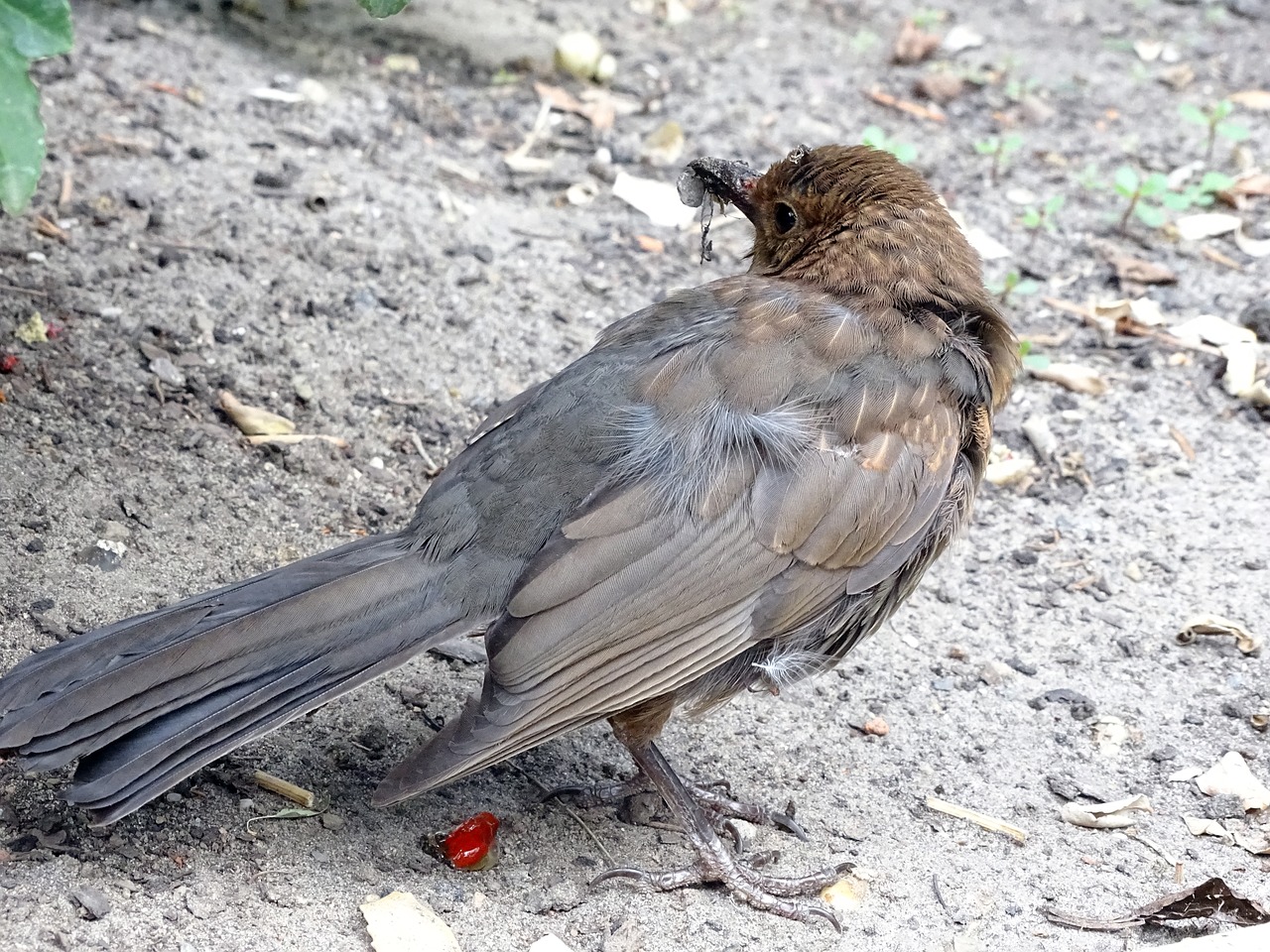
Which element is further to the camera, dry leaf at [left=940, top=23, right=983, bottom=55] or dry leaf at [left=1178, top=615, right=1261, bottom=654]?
dry leaf at [left=940, top=23, right=983, bottom=55]

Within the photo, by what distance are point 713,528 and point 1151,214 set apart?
4.07 meters

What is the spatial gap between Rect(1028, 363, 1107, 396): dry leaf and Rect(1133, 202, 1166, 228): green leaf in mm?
1155

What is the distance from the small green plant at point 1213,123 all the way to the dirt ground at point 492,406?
0.12 m

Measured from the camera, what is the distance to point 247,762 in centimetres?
379

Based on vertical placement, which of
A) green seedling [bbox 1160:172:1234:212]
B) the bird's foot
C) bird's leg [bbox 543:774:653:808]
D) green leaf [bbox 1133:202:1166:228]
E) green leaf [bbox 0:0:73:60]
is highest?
green leaf [bbox 0:0:73:60]

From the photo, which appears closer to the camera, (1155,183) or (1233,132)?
(1155,183)

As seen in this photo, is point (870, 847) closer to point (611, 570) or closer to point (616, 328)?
point (611, 570)

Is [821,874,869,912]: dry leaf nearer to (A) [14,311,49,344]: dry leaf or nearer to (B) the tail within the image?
(B) the tail

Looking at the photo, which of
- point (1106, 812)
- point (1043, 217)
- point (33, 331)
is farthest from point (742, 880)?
point (1043, 217)

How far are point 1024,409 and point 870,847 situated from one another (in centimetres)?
245

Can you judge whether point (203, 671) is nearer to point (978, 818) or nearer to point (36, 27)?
point (36, 27)

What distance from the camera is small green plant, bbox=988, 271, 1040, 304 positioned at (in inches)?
247

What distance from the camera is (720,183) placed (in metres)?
4.62

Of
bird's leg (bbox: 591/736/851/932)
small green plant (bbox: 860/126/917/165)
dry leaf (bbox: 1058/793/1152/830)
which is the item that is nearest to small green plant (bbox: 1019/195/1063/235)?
small green plant (bbox: 860/126/917/165)
